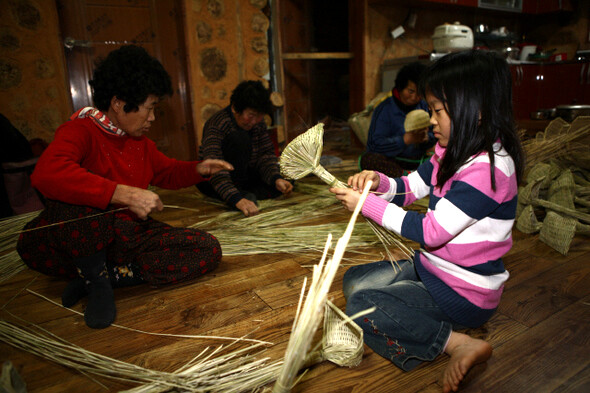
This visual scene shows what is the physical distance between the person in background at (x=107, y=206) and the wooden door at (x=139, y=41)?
2305 millimetres

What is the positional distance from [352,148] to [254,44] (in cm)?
180

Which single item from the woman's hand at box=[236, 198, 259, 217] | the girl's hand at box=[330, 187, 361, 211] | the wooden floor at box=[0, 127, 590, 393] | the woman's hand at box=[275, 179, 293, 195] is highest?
the girl's hand at box=[330, 187, 361, 211]

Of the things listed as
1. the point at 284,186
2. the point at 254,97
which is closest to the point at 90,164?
the point at 254,97

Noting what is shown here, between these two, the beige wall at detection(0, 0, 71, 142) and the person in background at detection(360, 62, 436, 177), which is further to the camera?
the beige wall at detection(0, 0, 71, 142)

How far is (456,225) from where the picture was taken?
1.04m

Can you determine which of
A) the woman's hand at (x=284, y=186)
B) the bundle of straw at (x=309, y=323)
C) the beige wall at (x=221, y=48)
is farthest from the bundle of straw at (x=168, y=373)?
the beige wall at (x=221, y=48)

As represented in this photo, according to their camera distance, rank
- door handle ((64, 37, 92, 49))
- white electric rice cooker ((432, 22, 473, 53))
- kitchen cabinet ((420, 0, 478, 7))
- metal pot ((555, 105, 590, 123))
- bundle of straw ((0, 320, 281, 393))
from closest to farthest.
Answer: bundle of straw ((0, 320, 281, 393)) → metal pot ((555, 105, 590, 123)) → door handle ((64, 37, 92, 49)) → white electric rice cooker ((432, 22, 473, 53)) → kitchen cabinet ((420, 0, 478, 7))

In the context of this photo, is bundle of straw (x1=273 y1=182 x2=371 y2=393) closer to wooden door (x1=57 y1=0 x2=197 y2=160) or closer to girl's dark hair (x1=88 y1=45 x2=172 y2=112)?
girl's dark hair (x1=88 y1=45 x2=172 y2=112)

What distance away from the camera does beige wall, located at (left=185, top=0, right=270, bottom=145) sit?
3.73 metres

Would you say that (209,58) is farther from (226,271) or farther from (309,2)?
(226,271)

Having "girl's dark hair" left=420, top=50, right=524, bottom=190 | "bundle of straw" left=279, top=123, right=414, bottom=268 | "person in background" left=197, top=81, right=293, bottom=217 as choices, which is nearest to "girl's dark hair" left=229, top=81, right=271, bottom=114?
"person in background" left=197, top=81, right=293, bottom=217

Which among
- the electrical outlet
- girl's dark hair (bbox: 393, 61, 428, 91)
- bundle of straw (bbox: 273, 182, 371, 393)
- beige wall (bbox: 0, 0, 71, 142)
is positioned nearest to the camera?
bundle of straw (bbox: 273, 182, 371, 393)

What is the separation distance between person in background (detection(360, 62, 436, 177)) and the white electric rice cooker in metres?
1.67

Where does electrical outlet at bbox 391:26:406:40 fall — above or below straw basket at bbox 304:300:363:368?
above
